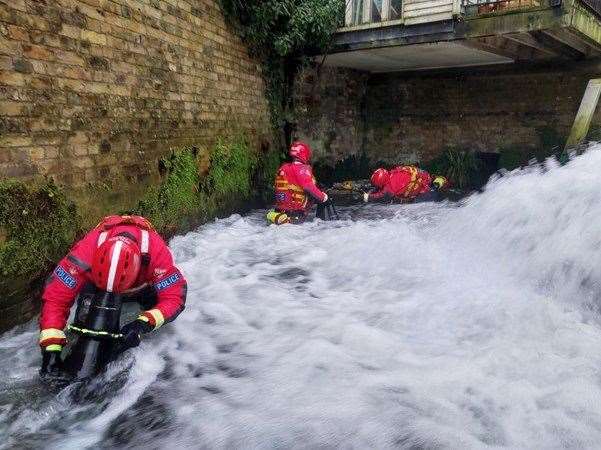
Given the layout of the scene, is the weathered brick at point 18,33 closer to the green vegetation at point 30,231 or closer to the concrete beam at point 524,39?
the green vegetation at point 30,231

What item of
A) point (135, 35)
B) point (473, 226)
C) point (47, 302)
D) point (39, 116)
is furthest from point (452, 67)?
point (47, 302)

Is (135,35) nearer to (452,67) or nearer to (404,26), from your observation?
(404,26)

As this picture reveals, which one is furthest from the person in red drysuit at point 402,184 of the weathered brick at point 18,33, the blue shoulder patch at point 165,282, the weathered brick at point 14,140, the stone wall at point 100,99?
the weathered brick at point 18,33

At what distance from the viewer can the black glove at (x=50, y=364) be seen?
2.75m

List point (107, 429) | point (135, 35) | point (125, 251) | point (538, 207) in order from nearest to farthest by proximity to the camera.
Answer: point (107, 429)
point (125, 251)
point (135, 35)
point (538, 207)

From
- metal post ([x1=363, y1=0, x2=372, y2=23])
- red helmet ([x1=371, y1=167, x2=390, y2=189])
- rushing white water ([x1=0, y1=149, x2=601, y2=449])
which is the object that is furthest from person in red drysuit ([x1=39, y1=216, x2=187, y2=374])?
metal post ([x1=363, y1=0, x2=372, y2=23])

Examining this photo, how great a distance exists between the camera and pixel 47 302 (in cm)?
287

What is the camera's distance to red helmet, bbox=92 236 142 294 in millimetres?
2764

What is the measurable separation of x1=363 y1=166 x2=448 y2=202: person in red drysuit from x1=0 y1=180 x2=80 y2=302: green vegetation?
504cm

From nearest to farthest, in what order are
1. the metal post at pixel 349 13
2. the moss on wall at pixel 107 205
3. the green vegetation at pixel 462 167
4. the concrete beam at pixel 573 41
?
the moss on wall at pixel 107 205
the concrete beam at pixel 573 41
the metal post at pixel 349 13
the green vegetation at pixel 462 167

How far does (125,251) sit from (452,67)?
9.04 m

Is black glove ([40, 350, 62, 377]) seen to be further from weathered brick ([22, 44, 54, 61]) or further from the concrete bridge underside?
the concrete bridge underside

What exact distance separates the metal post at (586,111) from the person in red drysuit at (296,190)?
5253mm

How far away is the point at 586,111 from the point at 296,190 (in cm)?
585
